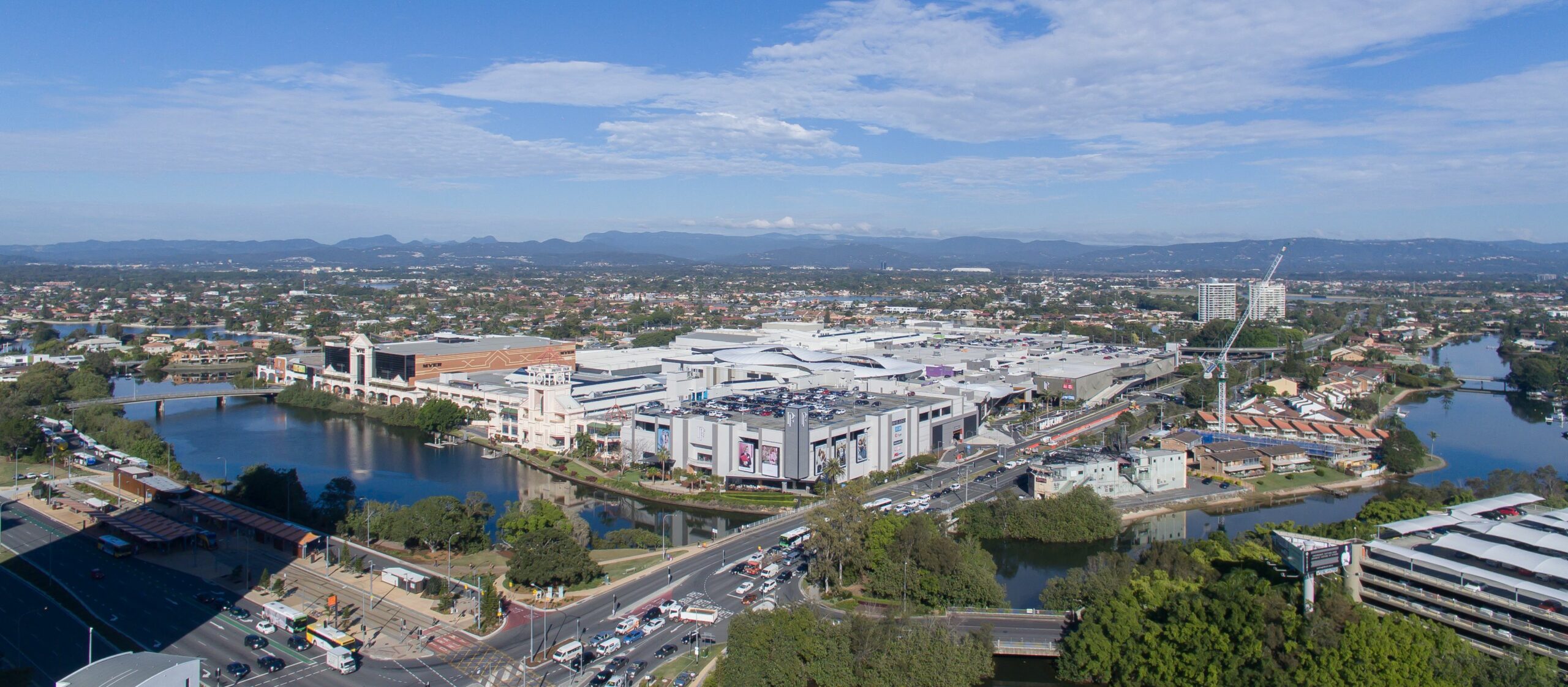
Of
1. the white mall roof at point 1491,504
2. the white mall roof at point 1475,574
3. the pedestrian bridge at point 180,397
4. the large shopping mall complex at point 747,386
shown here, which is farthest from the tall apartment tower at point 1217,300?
the white mall roof at point 1475,574

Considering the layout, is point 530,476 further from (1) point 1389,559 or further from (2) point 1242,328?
(2) point 1242,328

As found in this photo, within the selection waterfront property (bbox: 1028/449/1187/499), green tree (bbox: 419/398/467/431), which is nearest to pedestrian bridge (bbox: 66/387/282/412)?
green tree (bbox: 419/398/467/431)

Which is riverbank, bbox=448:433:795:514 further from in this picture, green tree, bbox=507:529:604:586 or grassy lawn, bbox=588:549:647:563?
green tree, bbox=507:529:604:586

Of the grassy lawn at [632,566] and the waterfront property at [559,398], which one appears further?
the waterfront property at [559,398]

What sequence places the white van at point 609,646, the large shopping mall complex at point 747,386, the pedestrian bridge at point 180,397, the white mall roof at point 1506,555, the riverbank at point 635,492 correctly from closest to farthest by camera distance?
the white mall roof at point 1506,555, the white van at point 609,646, the riverbank at point 635,492, the large shopping mall complex at point 747,386, the pedestrian bridge at point 180,397

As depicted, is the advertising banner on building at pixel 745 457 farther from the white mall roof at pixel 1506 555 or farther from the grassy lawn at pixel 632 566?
the white mall roof at pixel 1506 555

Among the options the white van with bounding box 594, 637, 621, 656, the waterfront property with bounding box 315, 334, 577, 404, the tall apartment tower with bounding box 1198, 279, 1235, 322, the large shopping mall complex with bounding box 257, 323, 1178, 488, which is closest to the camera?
the white van with bounding box 594, 637, 621, 656
